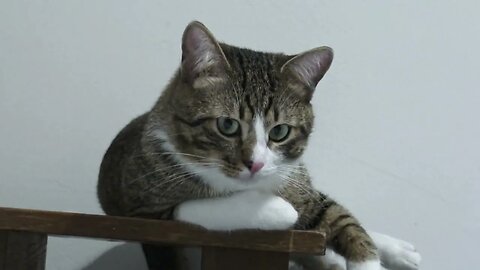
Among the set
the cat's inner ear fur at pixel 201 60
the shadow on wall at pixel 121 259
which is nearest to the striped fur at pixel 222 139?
the cat's inner ear fur at pixel 201 60

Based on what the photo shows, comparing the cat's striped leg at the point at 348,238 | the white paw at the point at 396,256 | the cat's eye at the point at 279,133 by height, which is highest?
the cat's eye at the point at 279,133

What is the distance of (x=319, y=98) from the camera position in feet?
4.22

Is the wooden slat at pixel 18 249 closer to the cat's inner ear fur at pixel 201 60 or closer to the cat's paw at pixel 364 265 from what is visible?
the cat's inner ear fur at pixel 201 60

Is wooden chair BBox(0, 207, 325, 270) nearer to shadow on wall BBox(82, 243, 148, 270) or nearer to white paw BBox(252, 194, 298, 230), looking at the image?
white paw BBox(252, 194, 298, 230)

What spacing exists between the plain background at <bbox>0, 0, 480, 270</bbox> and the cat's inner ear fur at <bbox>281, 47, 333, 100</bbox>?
0.34 m

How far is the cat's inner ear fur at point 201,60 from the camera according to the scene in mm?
846

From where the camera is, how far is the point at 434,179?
1290 millimetres

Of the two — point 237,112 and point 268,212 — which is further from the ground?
point 237,112

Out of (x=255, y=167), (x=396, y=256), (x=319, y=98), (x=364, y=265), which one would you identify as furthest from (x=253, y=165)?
(x=319, y=98)

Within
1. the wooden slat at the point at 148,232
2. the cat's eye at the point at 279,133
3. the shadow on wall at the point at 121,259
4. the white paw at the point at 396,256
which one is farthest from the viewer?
the shadow on wall at the point at 121,259

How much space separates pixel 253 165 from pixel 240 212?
0.21ft

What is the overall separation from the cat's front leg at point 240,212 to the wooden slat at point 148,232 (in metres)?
0.01

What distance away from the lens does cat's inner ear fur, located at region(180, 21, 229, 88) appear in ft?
2.77

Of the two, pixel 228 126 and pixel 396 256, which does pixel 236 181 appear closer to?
pixel 228 126
